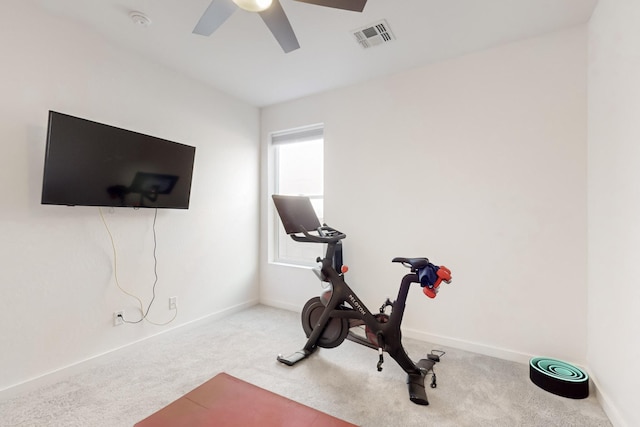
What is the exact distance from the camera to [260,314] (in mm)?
3619

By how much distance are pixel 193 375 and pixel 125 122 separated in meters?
2.27

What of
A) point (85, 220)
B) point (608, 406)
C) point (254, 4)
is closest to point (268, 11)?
point (254, 4)

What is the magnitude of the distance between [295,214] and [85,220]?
1.72m

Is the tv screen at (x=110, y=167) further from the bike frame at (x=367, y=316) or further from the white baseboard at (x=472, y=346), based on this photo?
the white baseboard at (x=472, y=346)

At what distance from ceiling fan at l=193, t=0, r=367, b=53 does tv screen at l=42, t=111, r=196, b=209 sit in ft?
3.64

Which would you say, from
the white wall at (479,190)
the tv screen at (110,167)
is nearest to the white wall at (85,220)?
the tv screen at (110,167)

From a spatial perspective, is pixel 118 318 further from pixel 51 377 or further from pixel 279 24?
pixel 279 24

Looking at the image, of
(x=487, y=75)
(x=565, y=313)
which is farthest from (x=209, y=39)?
(x=565, y=313)

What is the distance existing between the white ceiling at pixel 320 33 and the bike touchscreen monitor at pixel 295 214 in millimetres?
1378

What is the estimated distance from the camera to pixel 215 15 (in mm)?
1740

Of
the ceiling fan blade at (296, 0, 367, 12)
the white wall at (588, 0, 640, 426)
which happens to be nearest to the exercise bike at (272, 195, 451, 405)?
the white wall at (588, 0, 640, 426)

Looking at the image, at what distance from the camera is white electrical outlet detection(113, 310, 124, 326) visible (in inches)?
99.2

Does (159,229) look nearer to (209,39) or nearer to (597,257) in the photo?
(209,39)

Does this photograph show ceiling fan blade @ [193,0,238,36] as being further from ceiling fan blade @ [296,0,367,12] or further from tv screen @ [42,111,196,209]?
tv screen @ [42,111,196,209]
